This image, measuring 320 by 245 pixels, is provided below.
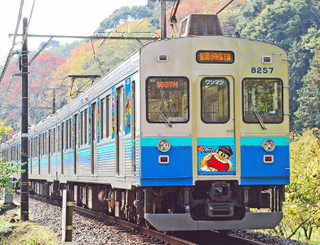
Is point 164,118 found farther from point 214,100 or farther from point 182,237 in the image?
point 182,237

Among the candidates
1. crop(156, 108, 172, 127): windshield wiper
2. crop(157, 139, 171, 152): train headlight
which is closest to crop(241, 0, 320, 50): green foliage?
crop(156, 108, 172, 127): windshield wiper

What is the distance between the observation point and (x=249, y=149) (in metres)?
10.1

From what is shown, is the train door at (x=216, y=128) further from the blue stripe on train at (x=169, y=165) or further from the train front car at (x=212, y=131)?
the blue stripe on train at (x=169, y=165)

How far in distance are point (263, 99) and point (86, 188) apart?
7558 millimetres

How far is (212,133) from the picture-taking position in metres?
10.0

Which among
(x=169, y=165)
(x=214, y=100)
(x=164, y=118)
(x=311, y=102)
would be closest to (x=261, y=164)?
(x=214, y=100)

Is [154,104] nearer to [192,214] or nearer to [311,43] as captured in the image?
[192,214]

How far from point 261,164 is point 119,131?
2.76m

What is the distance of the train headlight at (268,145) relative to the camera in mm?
10070

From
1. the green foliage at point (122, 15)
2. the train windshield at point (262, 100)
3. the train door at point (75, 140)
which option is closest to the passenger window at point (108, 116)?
the train windshield at point (262, 100)

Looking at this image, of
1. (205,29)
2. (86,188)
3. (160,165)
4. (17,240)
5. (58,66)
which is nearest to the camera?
(160,165)

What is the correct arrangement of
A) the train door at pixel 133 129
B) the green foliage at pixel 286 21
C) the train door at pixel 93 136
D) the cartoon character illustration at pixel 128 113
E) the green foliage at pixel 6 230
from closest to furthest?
the train door at pixel 133 129 → the cartoon character illustration at pixel 128 113 → the train door at pixel 93 136 → the green foliage at pixel 6 230 → the green foliage at pixel 286 21

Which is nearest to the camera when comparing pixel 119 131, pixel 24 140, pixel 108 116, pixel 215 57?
pixel 215 57

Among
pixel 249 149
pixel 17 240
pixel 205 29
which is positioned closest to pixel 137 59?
pixel 205 29
